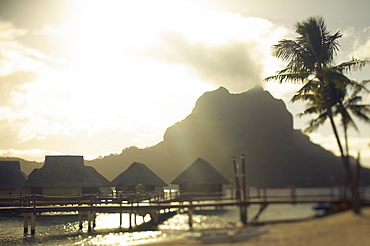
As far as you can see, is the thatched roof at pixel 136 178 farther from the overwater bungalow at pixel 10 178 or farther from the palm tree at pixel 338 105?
the palm tree at pixel 338 105

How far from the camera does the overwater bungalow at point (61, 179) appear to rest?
1671 inches

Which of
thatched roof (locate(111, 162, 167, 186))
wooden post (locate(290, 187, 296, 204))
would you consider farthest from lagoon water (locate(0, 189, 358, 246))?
thatched roof (locate(111, 162, 167, 186))

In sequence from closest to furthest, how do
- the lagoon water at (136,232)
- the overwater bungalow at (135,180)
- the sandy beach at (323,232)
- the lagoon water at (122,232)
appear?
1. the sandy beach at (323,232)
2. the lagoon water at (136,232)
3. the lagoon water at (122,232)
4. the overwater bungalow at (135,180)

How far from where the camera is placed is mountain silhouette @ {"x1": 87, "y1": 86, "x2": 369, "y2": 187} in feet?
59.4

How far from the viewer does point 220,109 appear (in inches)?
3282

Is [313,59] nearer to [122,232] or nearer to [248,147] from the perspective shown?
[248,147]

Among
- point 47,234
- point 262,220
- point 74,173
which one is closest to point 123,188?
point 74,173

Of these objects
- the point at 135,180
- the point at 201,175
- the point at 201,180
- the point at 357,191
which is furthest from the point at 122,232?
the point at 357,191

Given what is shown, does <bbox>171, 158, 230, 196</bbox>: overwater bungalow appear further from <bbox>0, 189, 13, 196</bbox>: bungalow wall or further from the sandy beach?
<bbox>0, 189, 13, 196</bbox>: bungalow wall

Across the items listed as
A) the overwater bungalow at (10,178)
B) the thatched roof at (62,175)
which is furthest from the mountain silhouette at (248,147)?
the overwater bungalow at (10,178)

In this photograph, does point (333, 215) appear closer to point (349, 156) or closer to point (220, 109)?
point (349, 156)

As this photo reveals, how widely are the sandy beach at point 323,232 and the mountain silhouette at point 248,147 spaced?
146 cm

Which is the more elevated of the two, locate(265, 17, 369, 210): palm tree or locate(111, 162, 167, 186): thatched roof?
locate(265, 17, 369, 210): palm tree

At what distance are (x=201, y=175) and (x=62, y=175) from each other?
17106 millimetres
